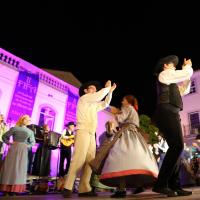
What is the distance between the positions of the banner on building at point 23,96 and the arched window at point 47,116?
0.96 meters

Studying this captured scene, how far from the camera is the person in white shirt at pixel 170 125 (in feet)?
10.0

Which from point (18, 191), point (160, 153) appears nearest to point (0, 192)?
point (18, 191)

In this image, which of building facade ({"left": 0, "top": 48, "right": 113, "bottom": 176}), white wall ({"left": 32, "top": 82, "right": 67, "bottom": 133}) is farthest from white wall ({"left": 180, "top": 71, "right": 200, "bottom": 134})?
white wall ({"left": 32, "top": 82, "right": 67, "bottom": 133})

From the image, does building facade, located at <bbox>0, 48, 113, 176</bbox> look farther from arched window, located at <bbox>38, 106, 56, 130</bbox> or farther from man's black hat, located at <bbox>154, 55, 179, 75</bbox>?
man's black hat, located at <bbox>154, 55, 179, 75</bbox>

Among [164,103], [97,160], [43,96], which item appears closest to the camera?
[164,103]

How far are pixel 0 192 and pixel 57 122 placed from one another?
23.3 feet

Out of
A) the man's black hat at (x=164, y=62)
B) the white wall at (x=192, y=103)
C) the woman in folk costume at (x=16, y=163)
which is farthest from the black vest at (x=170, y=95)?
the white wall at (x=192, y=103)

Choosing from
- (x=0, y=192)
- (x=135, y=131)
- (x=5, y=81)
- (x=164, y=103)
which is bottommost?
(x=0, y=192)

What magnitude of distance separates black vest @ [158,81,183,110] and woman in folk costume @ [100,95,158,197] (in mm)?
646

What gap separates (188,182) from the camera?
9062 mm

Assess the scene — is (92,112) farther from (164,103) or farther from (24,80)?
(24,80)

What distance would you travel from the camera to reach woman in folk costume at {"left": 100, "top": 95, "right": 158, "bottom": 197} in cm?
334

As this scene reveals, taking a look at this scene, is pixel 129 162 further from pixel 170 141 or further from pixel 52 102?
pixel 52 102

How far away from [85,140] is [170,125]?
1476 mm
